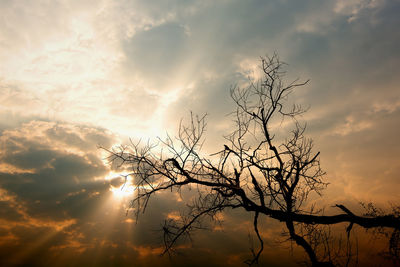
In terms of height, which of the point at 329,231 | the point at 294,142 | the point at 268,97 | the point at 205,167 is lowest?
the point at 329,231

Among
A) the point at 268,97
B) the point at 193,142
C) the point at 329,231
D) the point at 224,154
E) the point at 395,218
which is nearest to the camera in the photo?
the point at 395,218

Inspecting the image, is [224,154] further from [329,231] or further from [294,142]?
[329,231]

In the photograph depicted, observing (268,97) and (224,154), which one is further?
(268,97)

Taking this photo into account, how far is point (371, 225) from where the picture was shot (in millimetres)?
4938

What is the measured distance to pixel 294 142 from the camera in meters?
7.28

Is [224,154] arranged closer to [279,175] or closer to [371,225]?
[279,175]

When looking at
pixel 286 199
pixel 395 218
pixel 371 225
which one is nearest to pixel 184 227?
pixel 286 199

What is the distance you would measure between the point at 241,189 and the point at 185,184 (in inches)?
58.6

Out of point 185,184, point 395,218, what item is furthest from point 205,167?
point 395,218

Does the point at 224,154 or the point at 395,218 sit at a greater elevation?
the point at 224,154

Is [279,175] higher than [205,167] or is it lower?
lower

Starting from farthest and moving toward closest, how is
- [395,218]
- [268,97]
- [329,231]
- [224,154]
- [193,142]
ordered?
1. [268,97]
2. [224,154]
3. [193,142]
4. [329,231]
5. [395,218]

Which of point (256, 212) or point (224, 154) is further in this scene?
point (224, 154)

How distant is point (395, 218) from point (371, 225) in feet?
1.63
